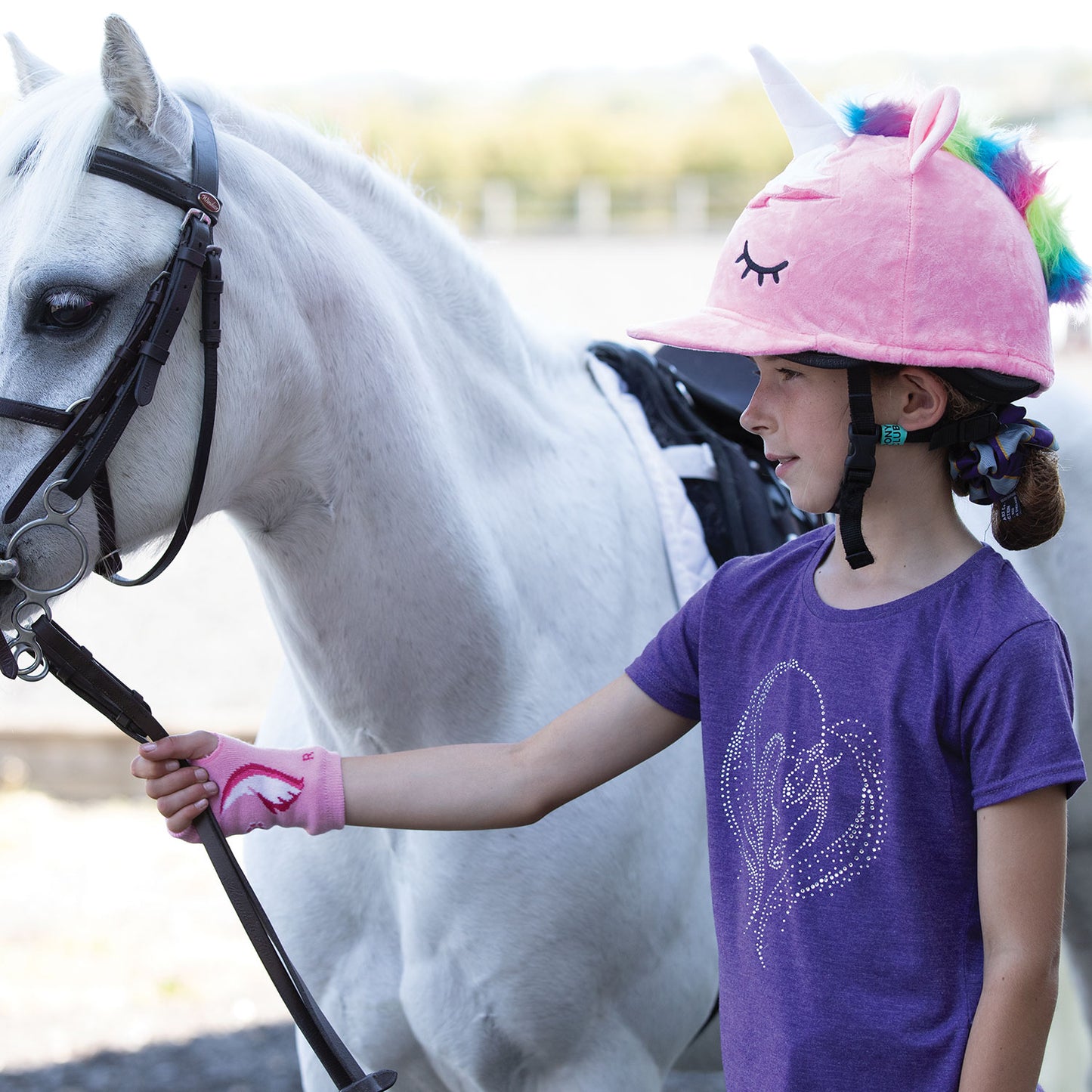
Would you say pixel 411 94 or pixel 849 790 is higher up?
pixel 411 94

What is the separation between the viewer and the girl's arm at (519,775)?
1411 millimetres

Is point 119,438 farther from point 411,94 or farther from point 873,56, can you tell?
point 411,94

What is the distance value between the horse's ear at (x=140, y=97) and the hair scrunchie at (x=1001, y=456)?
93 centimetres

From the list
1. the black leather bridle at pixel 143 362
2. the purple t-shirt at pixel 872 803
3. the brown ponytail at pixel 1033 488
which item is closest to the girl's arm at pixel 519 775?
the purple t-shirt at pixel 872 803

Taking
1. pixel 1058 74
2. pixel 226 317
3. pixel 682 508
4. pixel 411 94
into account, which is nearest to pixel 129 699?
pixel 226 317

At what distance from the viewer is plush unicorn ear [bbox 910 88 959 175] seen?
114 centimetres

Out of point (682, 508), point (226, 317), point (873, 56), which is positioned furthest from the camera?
point (873, 56)

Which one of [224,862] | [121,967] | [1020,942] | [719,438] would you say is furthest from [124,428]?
[121,967]

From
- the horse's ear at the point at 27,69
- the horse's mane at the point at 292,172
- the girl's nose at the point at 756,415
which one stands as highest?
the horse's ear at the point at 27,69

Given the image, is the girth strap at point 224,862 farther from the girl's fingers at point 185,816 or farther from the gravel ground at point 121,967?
the gravel ground at point 121,967

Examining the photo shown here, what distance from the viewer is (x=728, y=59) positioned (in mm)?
126000

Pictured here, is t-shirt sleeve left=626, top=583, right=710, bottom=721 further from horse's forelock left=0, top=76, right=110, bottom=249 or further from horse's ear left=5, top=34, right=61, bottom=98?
horse's ear left=5, top=34, right=61, bottom=98

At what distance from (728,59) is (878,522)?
137 m

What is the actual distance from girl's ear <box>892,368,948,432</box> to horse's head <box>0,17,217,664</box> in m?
0.78
